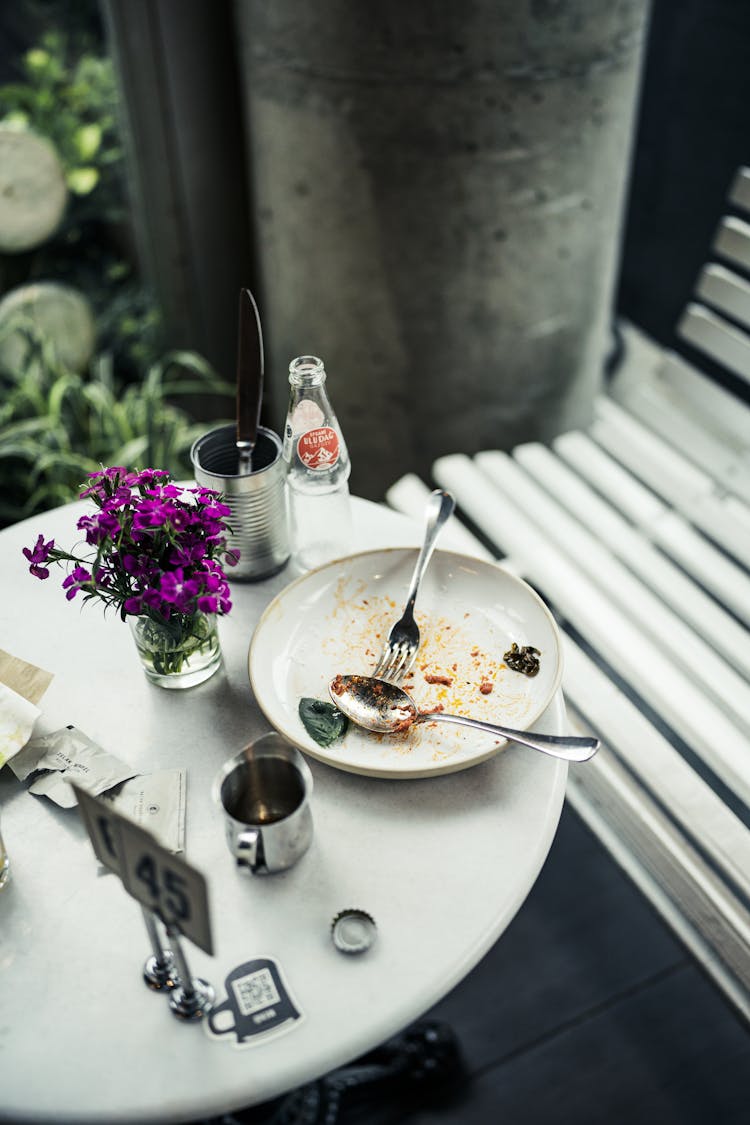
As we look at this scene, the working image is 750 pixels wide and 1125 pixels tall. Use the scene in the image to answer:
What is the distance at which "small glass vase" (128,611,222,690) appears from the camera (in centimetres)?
115

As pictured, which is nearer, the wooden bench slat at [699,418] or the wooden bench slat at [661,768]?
the wooden bench slat at [661,768]

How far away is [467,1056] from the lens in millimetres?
1640

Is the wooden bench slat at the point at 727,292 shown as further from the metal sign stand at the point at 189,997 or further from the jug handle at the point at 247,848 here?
the metal sign stand at the point at 189,997

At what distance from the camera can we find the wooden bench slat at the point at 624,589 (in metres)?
1.63

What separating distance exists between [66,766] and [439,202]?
1574 mm

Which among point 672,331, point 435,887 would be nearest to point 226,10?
point 672,331

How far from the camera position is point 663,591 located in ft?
5.94

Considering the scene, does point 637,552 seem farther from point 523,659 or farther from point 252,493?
point 252,493

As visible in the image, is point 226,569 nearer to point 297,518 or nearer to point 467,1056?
point 297,518

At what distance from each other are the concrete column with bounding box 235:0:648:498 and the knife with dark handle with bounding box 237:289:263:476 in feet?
3.22

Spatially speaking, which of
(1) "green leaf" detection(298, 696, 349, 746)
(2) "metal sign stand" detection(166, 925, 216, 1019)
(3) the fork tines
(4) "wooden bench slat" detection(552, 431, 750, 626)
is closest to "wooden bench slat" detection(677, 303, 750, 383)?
(4) "wooden bench slat" detection(552, 431, 750, 626)

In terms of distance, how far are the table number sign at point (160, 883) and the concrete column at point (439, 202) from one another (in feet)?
5.66

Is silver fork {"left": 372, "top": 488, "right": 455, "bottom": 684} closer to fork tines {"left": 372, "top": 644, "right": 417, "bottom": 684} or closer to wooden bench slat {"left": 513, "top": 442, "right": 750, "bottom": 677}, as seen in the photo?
fork tines {"left": 372, "top": 644, "right": 417, "bottom": 684}

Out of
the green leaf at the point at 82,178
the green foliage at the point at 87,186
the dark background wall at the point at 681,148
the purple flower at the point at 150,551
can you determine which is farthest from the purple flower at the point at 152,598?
the dark background wall at the point at 681,148
